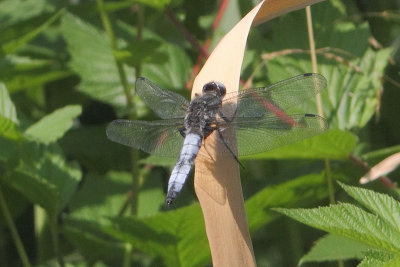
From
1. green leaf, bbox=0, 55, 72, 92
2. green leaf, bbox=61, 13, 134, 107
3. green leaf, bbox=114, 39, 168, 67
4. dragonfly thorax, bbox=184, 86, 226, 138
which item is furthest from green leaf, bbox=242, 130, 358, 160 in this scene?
green leaf, bbox=0, 55, 72, 92

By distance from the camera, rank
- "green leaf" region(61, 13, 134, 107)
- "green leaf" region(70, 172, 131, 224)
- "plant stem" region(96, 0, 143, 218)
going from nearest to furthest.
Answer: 1. "plant stem" region(96, 0, 143, 218)
2. "green leaf" region(70, 172, 131, 224)
3. "green leaf" region(61, 13, 134, 107)

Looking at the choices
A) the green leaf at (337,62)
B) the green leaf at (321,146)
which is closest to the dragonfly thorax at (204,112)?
the green leaf at (321,146)

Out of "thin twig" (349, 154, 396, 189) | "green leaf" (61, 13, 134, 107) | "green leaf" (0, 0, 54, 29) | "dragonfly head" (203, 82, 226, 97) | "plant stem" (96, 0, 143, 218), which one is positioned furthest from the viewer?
"green leaf" (0, 0, 54, 29)

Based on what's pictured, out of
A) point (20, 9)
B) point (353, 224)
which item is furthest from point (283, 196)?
point (20, 9)

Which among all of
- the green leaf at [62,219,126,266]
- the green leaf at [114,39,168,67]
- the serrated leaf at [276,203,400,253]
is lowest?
the serrated leaf at [276,203,400,253]

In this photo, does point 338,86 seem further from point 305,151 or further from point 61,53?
point 61,53

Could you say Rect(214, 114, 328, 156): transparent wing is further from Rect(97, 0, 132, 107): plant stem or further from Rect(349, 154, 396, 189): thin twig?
Rect(97, 0, 132, 107): plant stem

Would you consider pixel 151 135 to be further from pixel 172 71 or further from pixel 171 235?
pixel 172 71
